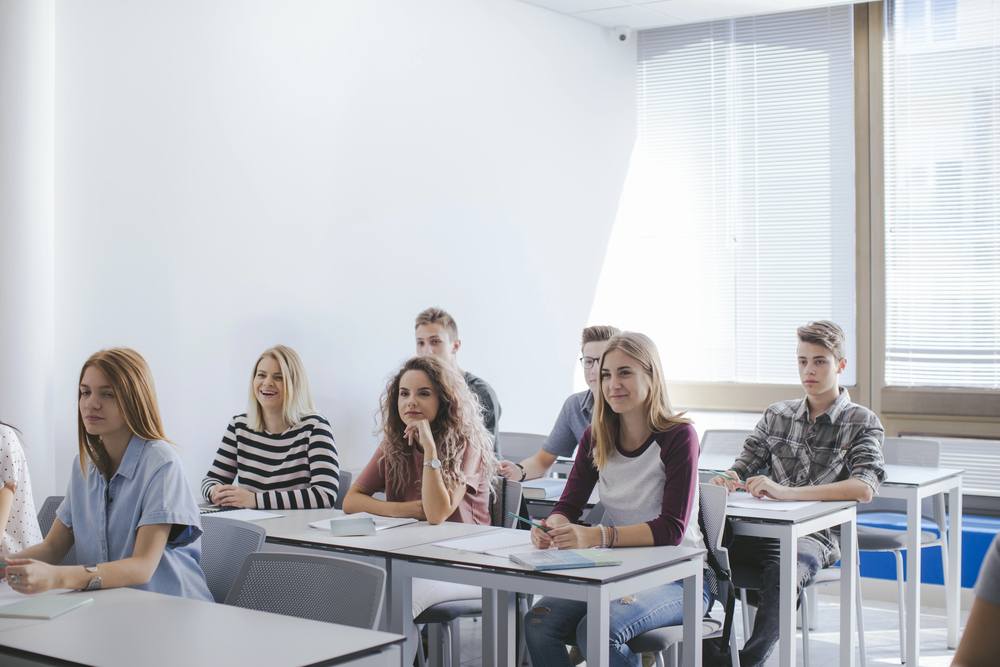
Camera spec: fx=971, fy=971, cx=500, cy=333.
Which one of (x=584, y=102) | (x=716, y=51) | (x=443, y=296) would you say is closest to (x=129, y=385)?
(x=443, y=296)

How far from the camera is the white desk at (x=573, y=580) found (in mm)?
2398

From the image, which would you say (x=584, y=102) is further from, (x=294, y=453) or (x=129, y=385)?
(x=129, y=385)

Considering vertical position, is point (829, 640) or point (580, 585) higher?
point (580, 585)

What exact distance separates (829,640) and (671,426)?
2.29 m

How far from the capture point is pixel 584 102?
6.40 m

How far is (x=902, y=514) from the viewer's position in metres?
5.23

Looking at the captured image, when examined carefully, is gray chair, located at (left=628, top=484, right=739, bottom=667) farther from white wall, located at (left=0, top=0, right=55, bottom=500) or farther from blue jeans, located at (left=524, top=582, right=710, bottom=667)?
white wall, located at (left=0, top=0, right=55, bottom=500)

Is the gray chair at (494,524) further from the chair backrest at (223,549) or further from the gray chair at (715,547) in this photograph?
the chair backrest at (223,549)

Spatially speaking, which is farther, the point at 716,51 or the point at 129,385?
the point at 716,51

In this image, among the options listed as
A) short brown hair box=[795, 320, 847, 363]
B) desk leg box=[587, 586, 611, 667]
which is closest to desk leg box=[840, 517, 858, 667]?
short brown hair box=[795, 320, 847, 363]

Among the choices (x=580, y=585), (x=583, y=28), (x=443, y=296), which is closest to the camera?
(x=580, y=585)

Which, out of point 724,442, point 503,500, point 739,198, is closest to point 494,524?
point 503,500

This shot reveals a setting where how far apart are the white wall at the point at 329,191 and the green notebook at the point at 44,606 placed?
1.48 metres

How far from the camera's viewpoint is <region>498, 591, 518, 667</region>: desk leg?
9.41 ft
